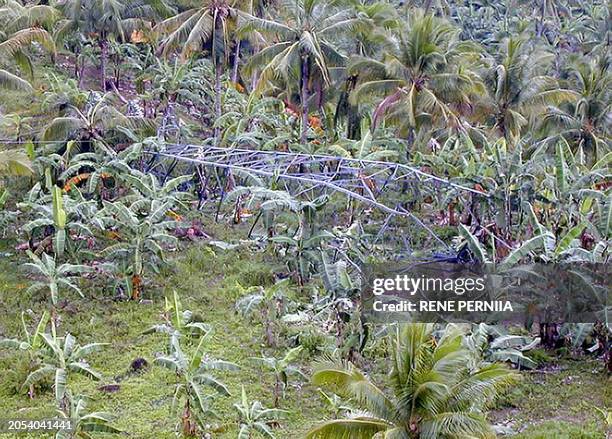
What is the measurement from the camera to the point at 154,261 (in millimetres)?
18281

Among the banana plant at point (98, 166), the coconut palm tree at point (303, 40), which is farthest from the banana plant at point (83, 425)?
the coconut palm tree at point (303, 40)

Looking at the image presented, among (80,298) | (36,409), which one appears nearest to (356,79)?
(80,298)

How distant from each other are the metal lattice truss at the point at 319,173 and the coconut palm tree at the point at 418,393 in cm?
807

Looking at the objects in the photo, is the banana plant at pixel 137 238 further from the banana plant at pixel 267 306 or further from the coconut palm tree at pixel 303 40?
the coconut palm tree at pixel 303 40

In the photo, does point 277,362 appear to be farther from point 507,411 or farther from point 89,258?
point 89,258

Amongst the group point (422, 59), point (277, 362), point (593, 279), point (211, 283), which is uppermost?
point (422, 59)

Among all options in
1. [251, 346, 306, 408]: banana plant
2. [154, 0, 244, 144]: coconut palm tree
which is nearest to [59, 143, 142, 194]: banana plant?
[154, 0, 244, 144]: coconut palm tree

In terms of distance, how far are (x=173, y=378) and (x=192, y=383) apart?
285 centimetres

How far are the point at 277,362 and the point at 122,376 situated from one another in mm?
3251

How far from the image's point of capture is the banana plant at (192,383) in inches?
453

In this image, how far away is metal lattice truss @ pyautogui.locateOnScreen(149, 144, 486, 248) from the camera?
707 inches

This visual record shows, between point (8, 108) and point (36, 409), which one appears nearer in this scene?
point (36, 409)

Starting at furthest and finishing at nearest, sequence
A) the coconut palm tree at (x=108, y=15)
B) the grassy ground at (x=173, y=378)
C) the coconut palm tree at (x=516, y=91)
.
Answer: the coconut palm tree at (x=108, y=15) < the coconut palm tree at (x=516, y=91) < the grassy ground at (x=173, y=378)

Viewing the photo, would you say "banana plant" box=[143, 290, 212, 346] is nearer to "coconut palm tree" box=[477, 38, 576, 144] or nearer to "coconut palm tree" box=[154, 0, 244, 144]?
"coconut palm tree" box=[154, 0, 244, 144]
